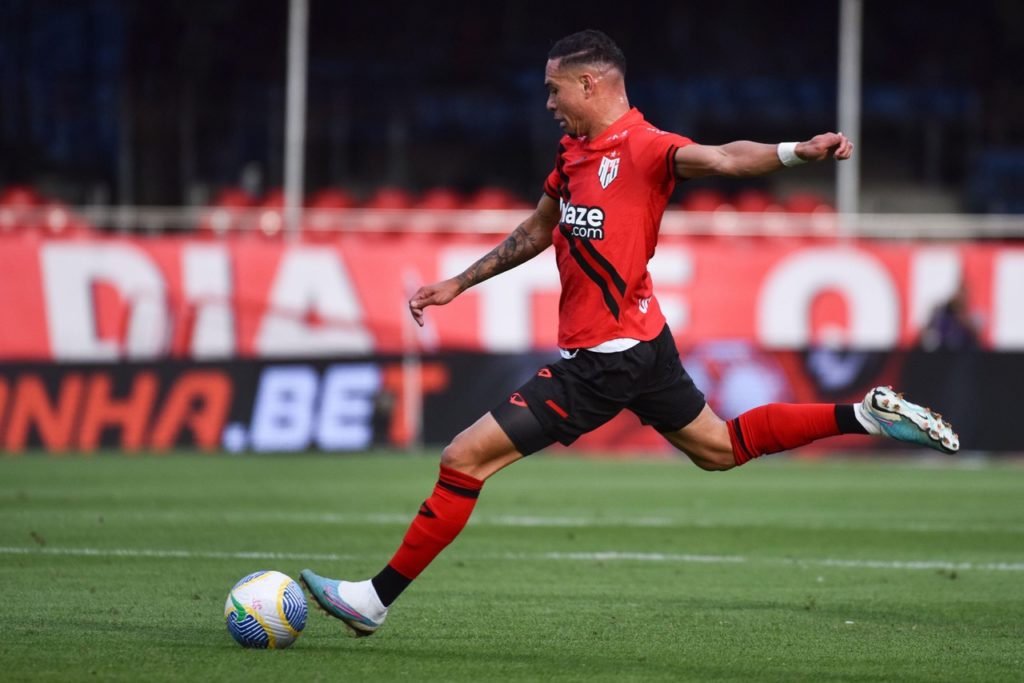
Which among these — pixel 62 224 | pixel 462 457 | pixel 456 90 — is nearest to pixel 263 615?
pixel 462 457

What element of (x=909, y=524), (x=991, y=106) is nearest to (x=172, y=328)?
(x=909, y=524)

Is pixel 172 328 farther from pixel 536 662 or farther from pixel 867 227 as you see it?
pixel 536 662

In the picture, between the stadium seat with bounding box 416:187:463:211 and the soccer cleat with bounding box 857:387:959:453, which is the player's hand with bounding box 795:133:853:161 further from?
the stadium seat with bounding box 416:187:463:211

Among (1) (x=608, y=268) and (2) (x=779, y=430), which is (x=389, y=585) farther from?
(2) (x=779, y=430)

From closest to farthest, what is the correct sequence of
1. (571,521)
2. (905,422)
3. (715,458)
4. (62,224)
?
(905,422) < (715,458) < (571,521) < (62,224)

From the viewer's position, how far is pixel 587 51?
6.68 metres

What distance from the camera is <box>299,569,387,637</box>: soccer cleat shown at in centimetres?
653

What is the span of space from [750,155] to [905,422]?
4.69 feet

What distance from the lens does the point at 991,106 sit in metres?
26.6

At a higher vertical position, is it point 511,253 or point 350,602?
point 511,253

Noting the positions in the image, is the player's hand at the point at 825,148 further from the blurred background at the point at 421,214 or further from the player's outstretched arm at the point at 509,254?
the blurred background at the point at 421,214

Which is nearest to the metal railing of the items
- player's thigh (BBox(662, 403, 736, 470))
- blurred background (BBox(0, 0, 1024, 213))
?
blurred background (BBox(0, 0, 1024, 213))

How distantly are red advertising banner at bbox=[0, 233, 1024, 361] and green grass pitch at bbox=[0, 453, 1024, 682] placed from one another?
18.2ft

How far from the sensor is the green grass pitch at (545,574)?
6.30 meters
